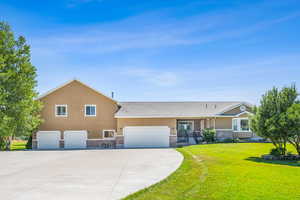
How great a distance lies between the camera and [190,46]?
64.6ft

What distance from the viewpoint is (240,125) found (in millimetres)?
30188

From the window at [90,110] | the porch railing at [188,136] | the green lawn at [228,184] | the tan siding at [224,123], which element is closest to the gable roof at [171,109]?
the tan siding at [224,123]

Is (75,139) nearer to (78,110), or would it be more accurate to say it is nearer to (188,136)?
(78,110)

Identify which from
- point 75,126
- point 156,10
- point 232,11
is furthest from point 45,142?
point 232,11

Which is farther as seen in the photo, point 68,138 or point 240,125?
point 240,125

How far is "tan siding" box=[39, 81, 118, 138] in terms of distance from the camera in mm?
28859

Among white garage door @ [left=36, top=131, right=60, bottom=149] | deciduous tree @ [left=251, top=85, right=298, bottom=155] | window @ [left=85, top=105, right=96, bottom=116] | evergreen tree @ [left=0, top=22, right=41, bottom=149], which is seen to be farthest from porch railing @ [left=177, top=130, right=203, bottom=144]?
evergreen tree @ [left=0, top=22, right=41, bottom=149]

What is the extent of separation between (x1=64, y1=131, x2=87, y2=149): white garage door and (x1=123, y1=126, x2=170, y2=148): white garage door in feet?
14.5

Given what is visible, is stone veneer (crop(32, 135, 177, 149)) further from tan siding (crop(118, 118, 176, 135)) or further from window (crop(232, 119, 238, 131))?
window (crop(232, 119, 238, 131))

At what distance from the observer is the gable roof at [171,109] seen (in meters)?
29.1

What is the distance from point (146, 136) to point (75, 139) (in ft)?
24.3

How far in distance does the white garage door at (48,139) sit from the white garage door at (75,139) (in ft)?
3.04

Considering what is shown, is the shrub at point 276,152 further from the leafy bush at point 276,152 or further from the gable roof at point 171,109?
the gable roof at point 171,109

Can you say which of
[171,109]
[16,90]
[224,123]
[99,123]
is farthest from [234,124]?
[16,90]
